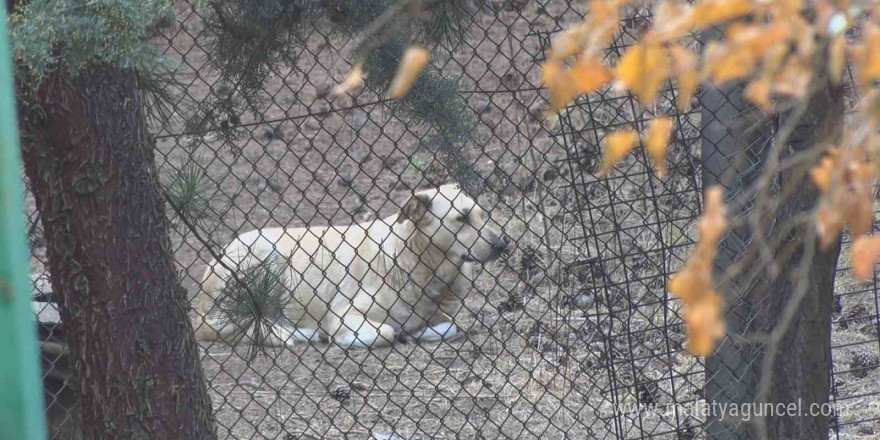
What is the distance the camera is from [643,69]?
3.35ft

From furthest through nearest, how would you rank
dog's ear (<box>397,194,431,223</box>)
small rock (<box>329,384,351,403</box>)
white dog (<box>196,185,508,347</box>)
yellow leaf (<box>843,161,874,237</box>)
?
white dog (<box>196,185,508,347</box>) → dog's ear (<box>397,194,431,223</box>) → small rock (<box>329,384,351,403</box>) → yellow leaf (<box>843,161,874,237</box>)

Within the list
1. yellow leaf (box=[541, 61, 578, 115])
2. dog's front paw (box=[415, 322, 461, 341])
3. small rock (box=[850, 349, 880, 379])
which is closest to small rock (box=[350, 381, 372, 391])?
dog's front paw (box=[415, 322, 461, 341])

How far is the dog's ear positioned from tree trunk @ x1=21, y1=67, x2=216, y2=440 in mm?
2377

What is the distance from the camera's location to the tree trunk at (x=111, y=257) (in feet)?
7.79

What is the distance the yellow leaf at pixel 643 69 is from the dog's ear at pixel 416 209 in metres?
A: 3.78

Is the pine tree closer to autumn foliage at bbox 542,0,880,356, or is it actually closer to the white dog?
autumn foliage at bbox 542,0,880,356

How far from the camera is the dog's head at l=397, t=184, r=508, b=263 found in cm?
513

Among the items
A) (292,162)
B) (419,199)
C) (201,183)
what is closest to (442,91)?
(201,183)

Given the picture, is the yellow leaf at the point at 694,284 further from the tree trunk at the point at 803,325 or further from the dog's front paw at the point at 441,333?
the dog's front paw at the point at 441,333

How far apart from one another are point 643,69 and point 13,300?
688 millimetres

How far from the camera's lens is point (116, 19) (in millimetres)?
2074

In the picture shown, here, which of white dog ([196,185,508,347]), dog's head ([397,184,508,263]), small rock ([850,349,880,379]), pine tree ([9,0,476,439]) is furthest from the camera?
white dog ([196,185,508,347])

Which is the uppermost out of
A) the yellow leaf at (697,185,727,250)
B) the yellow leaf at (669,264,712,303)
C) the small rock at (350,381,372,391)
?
the small rock at (350,381,372,391)

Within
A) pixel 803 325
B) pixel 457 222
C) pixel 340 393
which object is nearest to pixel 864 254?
pixel 803 325
